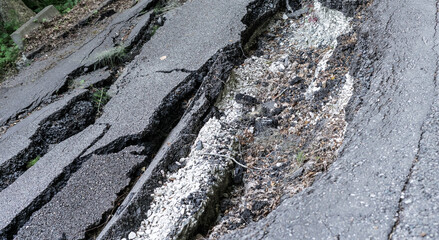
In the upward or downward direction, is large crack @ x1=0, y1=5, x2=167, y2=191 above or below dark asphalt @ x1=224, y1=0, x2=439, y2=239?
above

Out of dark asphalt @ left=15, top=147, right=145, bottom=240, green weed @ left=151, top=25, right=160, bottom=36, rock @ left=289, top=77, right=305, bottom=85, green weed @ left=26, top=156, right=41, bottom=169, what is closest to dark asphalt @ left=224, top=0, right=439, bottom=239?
rock @ left=289, top=77, right=305, bottom=85

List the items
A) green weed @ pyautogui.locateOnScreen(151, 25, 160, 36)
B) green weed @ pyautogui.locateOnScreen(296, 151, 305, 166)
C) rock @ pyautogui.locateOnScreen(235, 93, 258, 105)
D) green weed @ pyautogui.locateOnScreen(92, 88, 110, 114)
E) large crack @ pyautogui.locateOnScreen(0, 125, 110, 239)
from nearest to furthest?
green weed @ pyautogui.locateOnScreen(296, 151, 305, 166)
large crack @ pyautogui.locateOnScreen(0, 125, 110, 239)
rock @ pyautogui.locateOnScreen(235, 93, 258, 105)
green weed @ pyautogui.locateOnScreen(92, 88, 110, 114)
green weed @ pyautogui.locateOnScreen(151, 25, 160, 36)

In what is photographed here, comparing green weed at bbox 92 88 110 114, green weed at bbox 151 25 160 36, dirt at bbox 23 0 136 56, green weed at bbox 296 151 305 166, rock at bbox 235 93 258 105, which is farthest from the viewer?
dirt at bbox 23 0 136 56

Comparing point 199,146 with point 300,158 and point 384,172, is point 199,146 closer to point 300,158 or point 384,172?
point 300,158

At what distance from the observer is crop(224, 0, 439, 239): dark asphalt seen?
1.70 m

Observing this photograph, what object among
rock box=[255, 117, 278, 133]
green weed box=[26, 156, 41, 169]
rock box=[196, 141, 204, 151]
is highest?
green weed box=[26, 156, 41, 169]

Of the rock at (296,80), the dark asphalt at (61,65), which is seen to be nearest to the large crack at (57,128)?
the dark asphalt at (61,65)

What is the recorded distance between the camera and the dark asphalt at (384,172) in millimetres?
1699

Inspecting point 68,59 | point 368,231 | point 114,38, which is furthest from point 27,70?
point 368,231

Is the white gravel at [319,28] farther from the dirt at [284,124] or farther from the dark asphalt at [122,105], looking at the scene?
the dark asphalt at [122,105]

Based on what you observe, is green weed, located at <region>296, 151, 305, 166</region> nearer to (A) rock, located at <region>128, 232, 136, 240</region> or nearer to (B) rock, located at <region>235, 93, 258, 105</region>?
(B) rock, located at <region>235, 93, 258, 105</region>

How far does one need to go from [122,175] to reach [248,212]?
1.04 meters

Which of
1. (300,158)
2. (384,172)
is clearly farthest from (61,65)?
(384,172)

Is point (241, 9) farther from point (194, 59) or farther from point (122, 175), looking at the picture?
point (122, 175)
